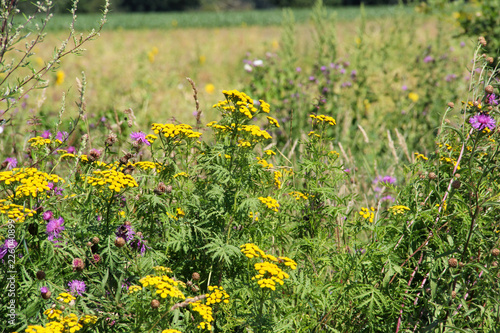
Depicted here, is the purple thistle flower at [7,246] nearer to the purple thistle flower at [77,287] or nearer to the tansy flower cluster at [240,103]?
the purple thistle flower at [77,287]

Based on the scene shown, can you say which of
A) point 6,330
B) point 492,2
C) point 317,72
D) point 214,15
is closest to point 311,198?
point 6,330

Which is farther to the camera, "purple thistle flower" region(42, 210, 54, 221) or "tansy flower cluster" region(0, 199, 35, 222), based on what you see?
"purple thistle flower" region(42, 210, 54, 221)

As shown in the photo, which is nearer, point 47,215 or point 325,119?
point 47,215

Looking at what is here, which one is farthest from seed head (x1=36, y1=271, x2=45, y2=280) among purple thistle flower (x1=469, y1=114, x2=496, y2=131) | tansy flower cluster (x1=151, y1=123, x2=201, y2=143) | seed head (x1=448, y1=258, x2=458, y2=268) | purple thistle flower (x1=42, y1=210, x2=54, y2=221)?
purple thistle flower (x1=469, y1=114, x2=496, y2=131)

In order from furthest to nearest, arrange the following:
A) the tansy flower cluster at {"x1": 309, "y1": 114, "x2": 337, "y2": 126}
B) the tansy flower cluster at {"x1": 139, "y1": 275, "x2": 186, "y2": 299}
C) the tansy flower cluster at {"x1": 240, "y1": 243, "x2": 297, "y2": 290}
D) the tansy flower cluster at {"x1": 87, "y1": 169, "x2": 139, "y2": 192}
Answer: the tansy flower cluster at {"x1": 309, "y1": 114, "x2": 337, "y2": 126} < the tansy flower cluster at {"x1": 87, "y1": 169, "x2": 139, "y2": 192} < the tansy flower cluster at {"x1": 240, "y1": 243, "x2": 297, "y2": 290} < the tansy flower cluster at {"x1": 139, "y1": 275, "x2": 186, "y2": 299}

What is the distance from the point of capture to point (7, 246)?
68.3 inches

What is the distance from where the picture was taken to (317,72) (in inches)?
220

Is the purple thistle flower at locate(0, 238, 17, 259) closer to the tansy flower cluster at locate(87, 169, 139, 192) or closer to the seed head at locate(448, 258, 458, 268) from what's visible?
the tansy flower cluster at locate(87, 169, 139, 192)

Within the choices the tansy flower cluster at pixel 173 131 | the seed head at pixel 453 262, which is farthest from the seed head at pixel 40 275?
the seed head at pixel 453 262

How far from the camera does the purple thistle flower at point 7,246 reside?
1718mm

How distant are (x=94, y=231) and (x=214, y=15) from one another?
4975cm

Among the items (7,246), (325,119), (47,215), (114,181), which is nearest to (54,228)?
(47,215)

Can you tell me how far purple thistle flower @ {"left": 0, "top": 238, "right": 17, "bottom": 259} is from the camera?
1718 millimetres

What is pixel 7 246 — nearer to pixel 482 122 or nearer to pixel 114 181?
pixel 114 181
